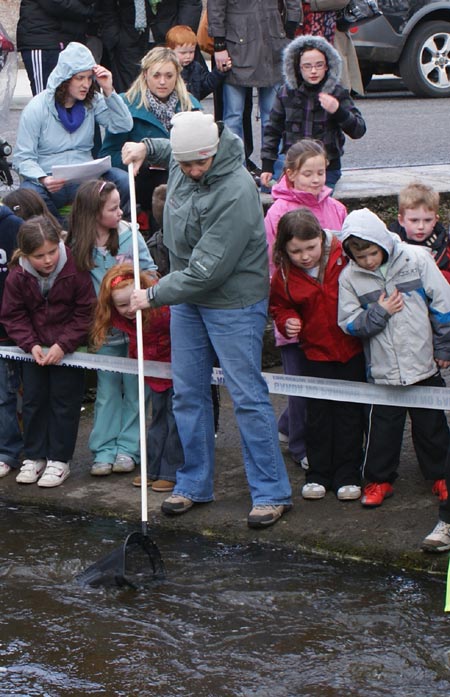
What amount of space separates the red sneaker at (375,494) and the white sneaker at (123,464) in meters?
1.38

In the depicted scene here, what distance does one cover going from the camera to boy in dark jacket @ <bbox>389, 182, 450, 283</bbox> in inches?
236

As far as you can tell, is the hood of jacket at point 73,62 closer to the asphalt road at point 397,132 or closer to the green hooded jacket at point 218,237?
the green hooded jacket at point 218,237

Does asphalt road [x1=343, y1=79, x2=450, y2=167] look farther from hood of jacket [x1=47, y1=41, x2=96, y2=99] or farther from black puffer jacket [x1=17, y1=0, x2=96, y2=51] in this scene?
hood of jacket [x1=47, y1=41, x2=96, y2=99]

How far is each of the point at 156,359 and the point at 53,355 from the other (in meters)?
0.53

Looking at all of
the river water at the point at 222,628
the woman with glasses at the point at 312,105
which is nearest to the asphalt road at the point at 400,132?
the woman with glasses at the point at 312,105

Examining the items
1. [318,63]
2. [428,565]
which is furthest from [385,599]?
[318,63]

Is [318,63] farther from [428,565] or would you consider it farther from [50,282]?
[428,565]

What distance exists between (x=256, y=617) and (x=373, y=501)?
3.55 feet

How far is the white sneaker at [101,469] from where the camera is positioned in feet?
21.5

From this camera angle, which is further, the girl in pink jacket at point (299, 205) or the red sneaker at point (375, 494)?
the girl in pink jacket at point (299, 205)

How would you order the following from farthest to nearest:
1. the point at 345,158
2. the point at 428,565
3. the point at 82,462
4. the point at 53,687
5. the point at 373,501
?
the point at 345,158 → the point at 82,462 → the point at 373,501 → the point at 428,565 → the point at 53,687

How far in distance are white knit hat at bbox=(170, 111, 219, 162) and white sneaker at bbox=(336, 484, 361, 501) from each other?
175 centimetres

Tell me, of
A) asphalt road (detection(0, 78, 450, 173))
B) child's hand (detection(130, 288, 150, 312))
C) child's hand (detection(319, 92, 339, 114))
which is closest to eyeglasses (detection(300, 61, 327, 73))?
child's hand (detection(319, 92, 339, 114))

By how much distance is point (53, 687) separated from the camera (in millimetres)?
4512
